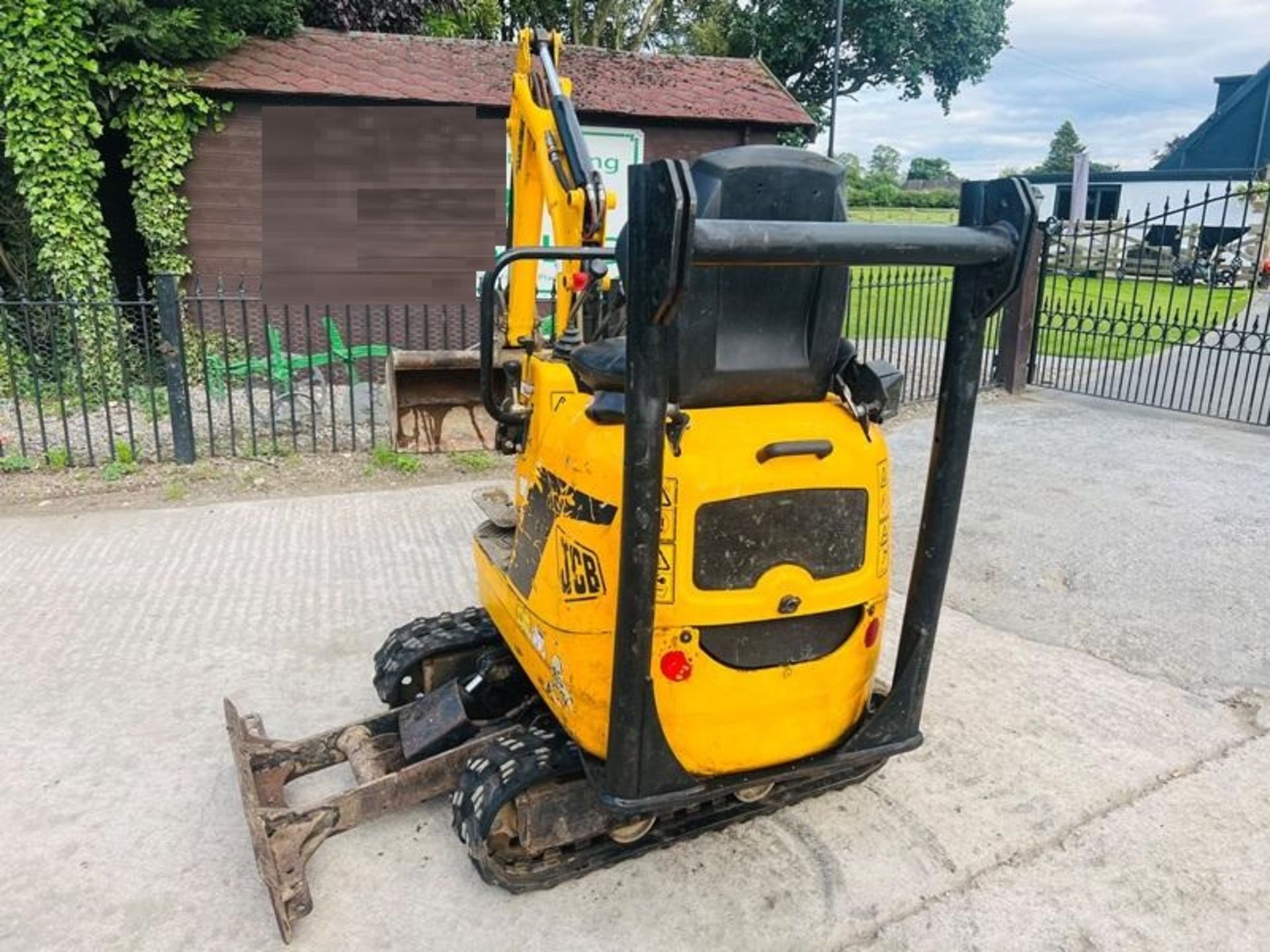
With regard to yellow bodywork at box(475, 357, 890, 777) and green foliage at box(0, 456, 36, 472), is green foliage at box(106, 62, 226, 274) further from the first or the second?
yellow bodywork at box(475, 357, 890, 777)

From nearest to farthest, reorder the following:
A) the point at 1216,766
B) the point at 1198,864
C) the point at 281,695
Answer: the point at 1198,864 → the point at 1216,766 → the point at 281,695

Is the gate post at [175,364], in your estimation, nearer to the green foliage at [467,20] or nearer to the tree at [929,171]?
the green foliage at [467,20]

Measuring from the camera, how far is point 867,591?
278cm

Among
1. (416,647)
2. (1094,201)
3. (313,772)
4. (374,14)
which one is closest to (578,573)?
(416,647)

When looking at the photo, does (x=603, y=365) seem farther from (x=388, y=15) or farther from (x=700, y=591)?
(x=388, y=15)

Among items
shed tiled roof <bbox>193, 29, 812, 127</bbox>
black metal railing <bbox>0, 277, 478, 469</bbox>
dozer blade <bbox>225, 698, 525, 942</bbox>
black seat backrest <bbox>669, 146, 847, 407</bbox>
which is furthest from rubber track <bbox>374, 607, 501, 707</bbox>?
shed tiled roof <bbox>193, 29, 812, 127</bbox>

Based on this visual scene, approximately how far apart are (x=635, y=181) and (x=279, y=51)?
972cm

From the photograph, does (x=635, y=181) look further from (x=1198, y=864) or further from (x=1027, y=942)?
(x=1198, y=864)

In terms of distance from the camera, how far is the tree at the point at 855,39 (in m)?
26.7

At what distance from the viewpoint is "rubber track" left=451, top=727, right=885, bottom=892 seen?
2701 millimetres

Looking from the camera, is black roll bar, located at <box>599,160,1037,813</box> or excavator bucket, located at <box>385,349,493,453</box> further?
excavator bucket, located at <box>385,349,493,453</box>

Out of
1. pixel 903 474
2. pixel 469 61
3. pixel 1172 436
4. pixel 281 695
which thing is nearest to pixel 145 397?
pixel 469 61

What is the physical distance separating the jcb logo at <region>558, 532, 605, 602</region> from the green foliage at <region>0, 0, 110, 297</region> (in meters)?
8.73

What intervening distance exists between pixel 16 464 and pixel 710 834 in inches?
248
